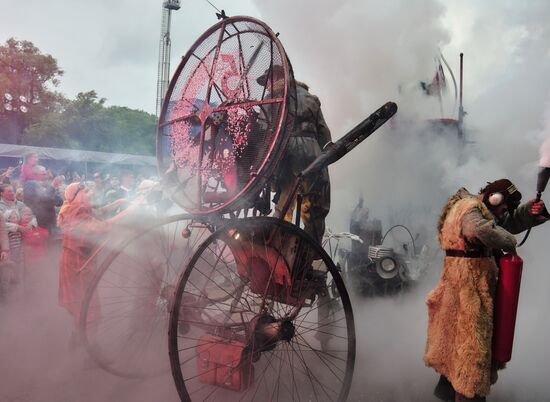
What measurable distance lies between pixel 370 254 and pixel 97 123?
99.1ft

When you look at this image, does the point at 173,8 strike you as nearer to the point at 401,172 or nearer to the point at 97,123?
the point at 97,123

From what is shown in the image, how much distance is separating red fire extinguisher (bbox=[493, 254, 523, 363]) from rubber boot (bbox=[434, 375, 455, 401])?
21.9 inches

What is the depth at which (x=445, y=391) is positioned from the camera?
3.64 m

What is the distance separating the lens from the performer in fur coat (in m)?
3.14

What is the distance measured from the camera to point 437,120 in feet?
32.6

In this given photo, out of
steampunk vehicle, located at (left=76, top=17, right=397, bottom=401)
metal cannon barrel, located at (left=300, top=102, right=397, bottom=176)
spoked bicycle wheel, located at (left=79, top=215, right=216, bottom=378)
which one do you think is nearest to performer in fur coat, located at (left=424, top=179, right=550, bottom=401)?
steampunk vehicle, located at (left=76, top=17, right=397, bottom=401)

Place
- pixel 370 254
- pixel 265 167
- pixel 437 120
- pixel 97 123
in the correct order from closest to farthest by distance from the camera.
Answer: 1. pixel 265 167
2. pixel 370 254
3. pixel 437 120
4. pixel 97 123

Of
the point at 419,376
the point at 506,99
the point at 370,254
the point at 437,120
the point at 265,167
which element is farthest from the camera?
the point at 437,120

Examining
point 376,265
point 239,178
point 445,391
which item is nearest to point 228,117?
point 239,178

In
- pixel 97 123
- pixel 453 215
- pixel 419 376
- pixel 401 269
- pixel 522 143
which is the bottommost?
pixel 419 376

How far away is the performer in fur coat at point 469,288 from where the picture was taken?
3141mm

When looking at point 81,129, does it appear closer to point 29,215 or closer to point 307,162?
point 29,215

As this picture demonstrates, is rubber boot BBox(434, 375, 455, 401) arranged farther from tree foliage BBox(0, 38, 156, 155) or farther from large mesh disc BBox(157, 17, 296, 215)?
tree foliage BBox(0, 38, 156, 155)

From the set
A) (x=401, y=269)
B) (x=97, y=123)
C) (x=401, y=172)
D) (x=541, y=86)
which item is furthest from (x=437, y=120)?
(x=97, y=123)
